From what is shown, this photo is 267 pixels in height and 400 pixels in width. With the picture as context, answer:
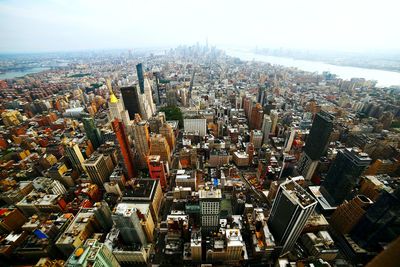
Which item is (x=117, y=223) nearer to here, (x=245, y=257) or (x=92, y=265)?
(x=92, y=265)

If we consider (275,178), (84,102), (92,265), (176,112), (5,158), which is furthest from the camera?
(84,102)

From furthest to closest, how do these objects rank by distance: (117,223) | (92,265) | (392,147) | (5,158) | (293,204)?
(5,158)
(392,147)
(117,223)
(293,204)
(92,265)

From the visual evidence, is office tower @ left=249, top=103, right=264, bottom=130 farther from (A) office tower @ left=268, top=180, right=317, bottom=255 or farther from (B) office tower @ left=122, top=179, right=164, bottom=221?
(B) office tower @ left=122, top=179, right=164, bottom=221

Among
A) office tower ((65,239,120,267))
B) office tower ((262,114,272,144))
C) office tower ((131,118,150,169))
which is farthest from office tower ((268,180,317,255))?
office tower ((131,118,150,169))

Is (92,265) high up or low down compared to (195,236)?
up

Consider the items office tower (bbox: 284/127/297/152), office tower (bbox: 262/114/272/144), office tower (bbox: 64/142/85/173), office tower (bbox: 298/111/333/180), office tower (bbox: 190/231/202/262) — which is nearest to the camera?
office tower (bbox: 190/231/202/262)

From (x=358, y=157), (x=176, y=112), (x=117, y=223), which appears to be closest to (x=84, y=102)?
(x=176, y=112)
